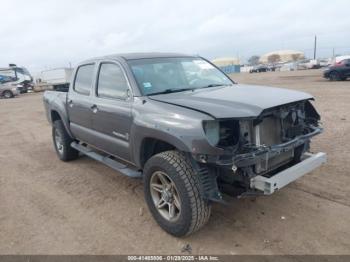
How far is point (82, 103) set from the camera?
17.0 feet

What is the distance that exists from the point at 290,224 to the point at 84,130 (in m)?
3.25

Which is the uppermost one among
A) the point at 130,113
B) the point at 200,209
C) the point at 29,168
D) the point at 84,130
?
the point at 130,113

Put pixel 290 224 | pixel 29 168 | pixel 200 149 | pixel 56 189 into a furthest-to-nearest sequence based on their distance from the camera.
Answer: pixel 29 168, pixel 56 189, pixel 290 224, pixel 200 149

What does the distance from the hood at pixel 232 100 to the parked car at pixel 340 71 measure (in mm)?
18517

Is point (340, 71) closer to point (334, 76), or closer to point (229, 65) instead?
point (334, 76)

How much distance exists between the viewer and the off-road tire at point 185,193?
326cm

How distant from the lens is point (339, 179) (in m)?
4.67

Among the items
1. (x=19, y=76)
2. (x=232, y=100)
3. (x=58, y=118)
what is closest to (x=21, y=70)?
(x=19, y=76)

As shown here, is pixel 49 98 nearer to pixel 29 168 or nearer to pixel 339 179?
pixel 29 168

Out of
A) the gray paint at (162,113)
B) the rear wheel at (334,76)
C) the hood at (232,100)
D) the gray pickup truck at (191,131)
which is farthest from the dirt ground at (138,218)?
the rear wheel at (334,76)

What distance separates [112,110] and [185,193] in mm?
1653

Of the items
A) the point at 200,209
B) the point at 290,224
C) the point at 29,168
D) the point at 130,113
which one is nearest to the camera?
the point at 200,209

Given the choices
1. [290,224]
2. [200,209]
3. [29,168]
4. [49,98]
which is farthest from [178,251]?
[49,98]

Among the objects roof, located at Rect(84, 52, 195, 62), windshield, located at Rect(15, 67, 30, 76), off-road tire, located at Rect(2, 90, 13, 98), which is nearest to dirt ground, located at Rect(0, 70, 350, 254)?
roof, located at Rect(84, 52, 195, 62)
